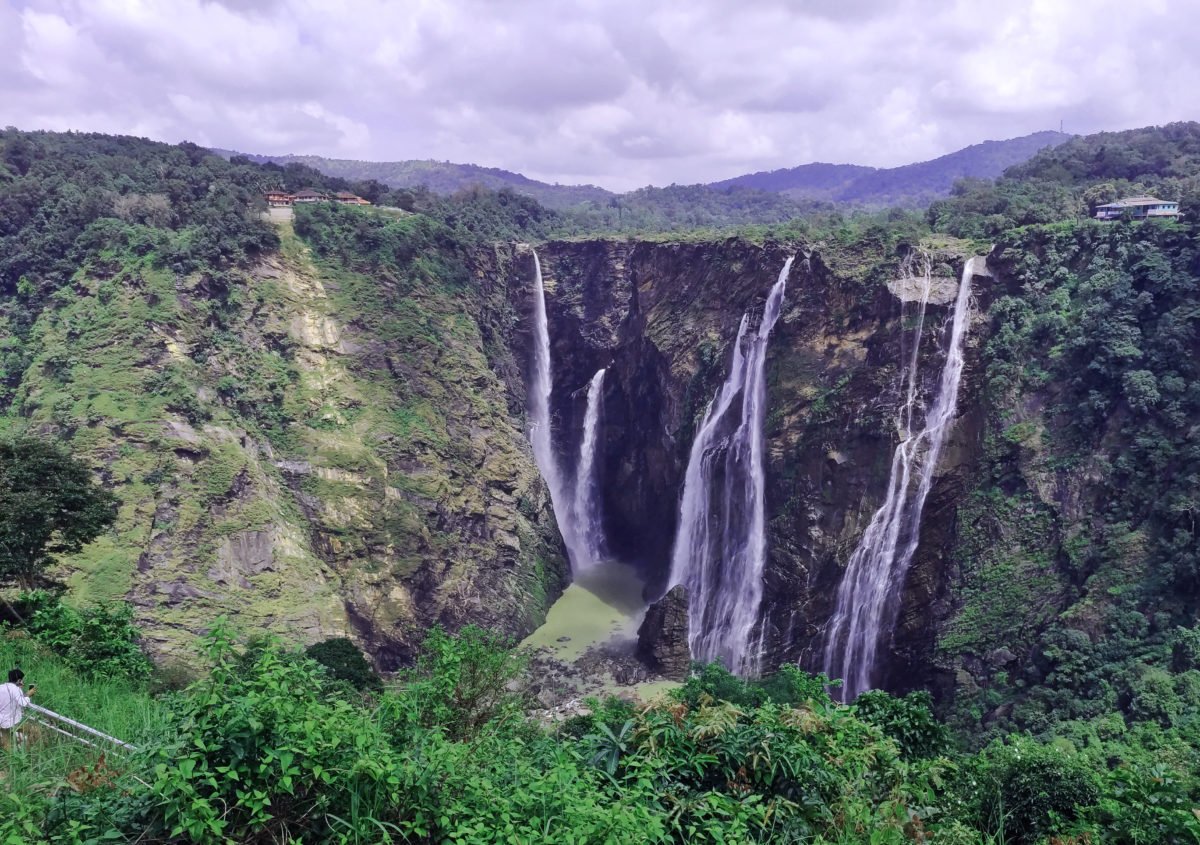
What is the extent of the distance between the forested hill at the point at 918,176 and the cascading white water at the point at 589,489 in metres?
98.2

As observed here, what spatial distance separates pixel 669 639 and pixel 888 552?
26.2 feet

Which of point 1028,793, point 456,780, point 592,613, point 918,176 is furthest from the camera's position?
point 918,176

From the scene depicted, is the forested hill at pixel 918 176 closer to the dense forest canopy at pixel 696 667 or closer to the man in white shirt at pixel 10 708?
the dense forest canopy at pixel 696 667

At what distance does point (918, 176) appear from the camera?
502 feet

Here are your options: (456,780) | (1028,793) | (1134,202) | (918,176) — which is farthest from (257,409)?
(918,176)

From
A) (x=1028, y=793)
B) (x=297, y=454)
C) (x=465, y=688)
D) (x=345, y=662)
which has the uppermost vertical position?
(x=465, y=688)

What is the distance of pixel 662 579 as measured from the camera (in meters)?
32.3

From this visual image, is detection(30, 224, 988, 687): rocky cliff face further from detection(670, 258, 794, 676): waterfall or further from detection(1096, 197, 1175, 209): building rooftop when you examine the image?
detection(1096, 197, 1175, 209): building rooftop

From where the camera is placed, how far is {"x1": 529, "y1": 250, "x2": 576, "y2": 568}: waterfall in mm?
40344

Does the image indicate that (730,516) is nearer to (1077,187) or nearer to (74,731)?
(1077,187)

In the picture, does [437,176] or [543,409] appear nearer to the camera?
[543,409]

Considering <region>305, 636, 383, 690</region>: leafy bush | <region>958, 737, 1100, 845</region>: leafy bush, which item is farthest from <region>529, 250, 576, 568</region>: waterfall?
<region>958, 737, 1100, 845</region>: leafy bush

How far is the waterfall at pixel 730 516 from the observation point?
2766 cm

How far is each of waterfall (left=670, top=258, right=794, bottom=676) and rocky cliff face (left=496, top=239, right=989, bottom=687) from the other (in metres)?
0.65
